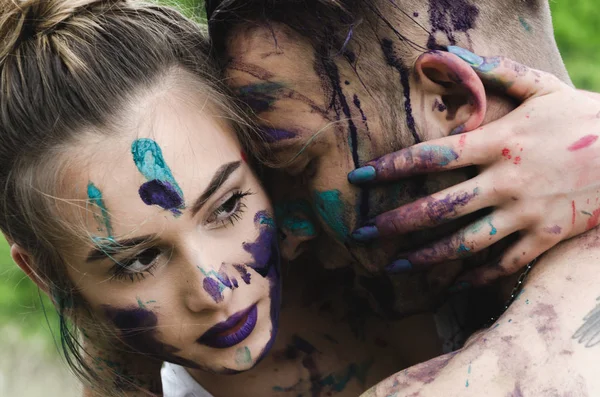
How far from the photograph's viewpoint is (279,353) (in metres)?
2.35

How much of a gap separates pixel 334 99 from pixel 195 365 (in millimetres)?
781

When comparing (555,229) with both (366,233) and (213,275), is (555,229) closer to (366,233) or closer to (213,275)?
(366,233)

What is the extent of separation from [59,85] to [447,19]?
0.97 meters

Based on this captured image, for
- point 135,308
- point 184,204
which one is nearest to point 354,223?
point 184,204

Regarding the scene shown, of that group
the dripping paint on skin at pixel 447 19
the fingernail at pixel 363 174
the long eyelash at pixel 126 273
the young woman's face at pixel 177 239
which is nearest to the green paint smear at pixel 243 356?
the young woman's face at pixel 177 239

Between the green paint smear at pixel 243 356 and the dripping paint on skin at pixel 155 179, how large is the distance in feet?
1.30

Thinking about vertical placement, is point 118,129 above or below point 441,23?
below

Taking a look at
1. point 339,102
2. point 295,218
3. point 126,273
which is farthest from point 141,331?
point 339,102

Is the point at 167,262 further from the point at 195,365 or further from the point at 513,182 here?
the point at 513,182

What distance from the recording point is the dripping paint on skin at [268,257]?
75.6 inches

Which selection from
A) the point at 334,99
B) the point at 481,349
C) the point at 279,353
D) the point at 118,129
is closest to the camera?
the point at 481,349

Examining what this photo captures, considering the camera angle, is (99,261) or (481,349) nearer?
(481,349)

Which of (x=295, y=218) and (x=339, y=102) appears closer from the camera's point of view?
(x=339, y=102)

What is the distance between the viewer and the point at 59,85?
5.92ft
